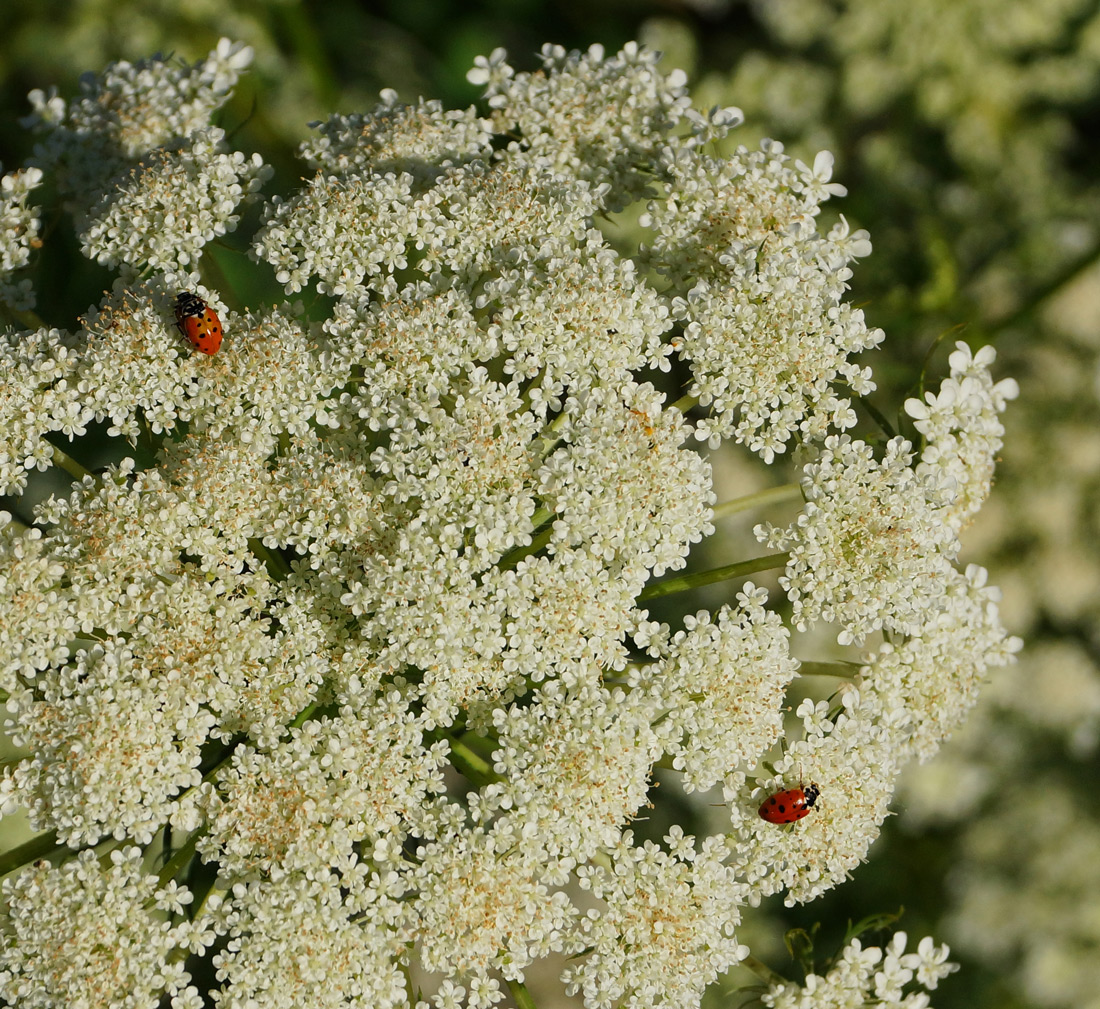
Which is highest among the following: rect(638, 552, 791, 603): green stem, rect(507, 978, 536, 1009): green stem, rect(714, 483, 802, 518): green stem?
rect(714, 483, 802, 518): green stem

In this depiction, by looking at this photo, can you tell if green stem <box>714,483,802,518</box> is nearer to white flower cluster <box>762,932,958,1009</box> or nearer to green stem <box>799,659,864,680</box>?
green stem <box>799,659,864,680</box>

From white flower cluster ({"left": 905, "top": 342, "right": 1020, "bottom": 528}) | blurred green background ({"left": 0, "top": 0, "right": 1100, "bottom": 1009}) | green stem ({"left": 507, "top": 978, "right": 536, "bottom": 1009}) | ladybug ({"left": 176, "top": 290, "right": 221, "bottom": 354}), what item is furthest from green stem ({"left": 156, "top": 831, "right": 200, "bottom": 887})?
blurred green background ({"left": 0, "top": 0, "right": 1100, "bottom": 1009})

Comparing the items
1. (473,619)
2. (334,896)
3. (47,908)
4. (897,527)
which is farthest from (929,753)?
(47,908)

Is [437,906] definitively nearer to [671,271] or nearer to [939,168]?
[671,271]

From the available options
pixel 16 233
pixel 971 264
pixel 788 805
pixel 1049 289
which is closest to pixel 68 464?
pixel 16 233

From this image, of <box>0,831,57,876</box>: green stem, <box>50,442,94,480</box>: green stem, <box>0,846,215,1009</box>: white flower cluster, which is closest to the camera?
<box>0,846,215,1009</box>: white flower cluster

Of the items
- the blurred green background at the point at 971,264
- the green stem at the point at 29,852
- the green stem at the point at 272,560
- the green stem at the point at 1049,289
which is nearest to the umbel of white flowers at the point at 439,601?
the green stem at the point at 272,560

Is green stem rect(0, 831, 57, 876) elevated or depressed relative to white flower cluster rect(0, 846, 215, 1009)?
elevated

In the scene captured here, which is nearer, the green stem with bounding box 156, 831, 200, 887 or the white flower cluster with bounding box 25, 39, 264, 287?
the green stem with bounding box 156, 831, 200, 887
